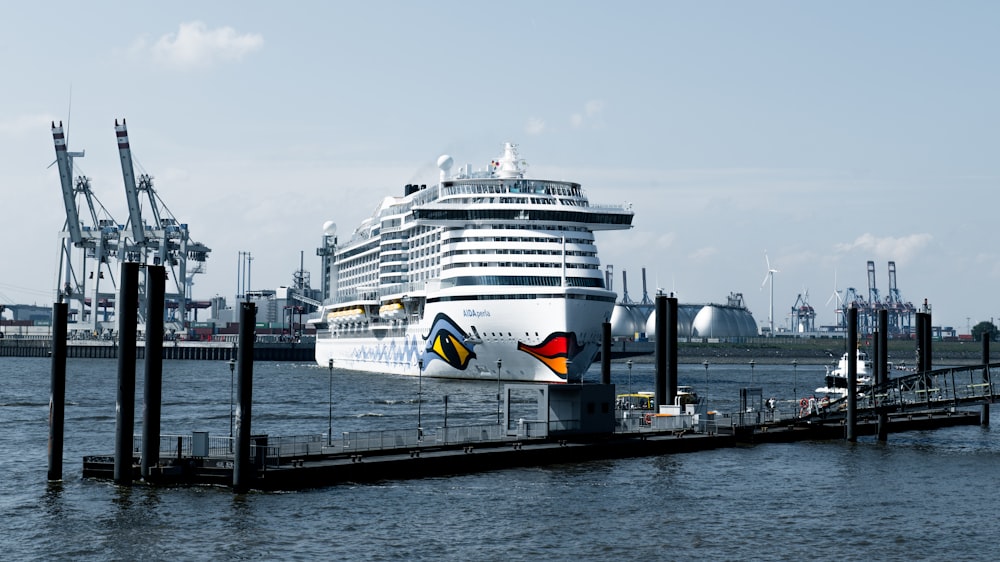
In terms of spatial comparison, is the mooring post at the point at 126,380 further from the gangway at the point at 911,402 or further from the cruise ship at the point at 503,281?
the cruise ship at the point at 503,281

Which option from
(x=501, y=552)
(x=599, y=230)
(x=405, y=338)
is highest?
(x=599, y=230)

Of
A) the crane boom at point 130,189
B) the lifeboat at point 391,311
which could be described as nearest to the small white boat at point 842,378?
the lifeboat at point 391,311

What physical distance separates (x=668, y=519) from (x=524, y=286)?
6192 centimetres

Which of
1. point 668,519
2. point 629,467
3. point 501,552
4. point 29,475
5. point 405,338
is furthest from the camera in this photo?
point 405,338

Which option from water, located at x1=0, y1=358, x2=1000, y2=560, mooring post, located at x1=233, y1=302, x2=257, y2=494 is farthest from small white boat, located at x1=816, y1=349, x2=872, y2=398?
mooring post, located at x1=233, y1=302, x2=257, y2=494

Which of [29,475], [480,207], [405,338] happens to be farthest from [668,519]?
[405,338]

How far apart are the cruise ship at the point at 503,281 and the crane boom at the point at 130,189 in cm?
8226

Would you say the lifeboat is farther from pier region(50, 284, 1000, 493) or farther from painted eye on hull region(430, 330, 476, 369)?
pier region(50, 284, 1000, 493)

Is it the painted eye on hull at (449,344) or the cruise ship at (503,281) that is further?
the painted eye on hull at (449,344)

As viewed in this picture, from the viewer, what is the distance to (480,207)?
110188 millimetres

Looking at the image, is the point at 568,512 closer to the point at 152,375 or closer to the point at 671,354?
the point at 152,375

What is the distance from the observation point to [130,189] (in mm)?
Result: 196000

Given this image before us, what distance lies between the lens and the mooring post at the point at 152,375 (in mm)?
43969

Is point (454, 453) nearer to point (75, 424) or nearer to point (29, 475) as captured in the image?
point (29, 475)
